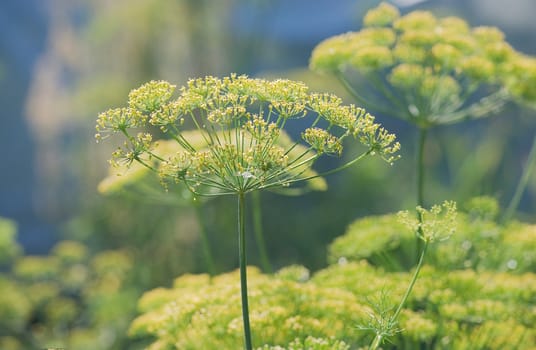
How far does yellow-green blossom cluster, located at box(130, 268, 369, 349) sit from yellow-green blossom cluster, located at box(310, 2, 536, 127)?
0.74m

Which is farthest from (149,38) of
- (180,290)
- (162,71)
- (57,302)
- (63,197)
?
(180,290)

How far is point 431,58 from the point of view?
1.91 meters

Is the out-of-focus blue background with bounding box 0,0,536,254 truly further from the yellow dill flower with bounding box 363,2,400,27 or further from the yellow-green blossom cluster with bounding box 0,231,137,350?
the yellow dill flower with bounding box 363,2,400,27

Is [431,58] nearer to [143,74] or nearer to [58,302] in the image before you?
[58,302]

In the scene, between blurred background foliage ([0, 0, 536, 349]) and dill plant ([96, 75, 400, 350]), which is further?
blurred background foliage ([0, 0, 536, 349])

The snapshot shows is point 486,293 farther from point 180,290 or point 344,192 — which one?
point 344,192

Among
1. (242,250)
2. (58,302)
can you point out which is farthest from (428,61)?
(58,302)

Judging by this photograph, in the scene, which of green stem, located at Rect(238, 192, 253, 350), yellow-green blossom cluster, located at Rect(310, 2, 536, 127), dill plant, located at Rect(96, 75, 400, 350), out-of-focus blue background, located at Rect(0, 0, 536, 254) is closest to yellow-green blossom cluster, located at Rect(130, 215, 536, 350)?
green stem, located at Rect(238, 192, 253, 350)

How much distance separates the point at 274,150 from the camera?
0.99 metres

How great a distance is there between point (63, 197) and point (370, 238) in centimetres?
668

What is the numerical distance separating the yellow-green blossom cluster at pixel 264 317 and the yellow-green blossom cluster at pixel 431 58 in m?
0.74

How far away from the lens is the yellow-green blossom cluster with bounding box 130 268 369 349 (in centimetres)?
132

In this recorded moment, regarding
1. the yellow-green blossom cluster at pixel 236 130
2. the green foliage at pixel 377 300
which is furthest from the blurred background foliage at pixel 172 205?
the yellow-green blossom cluster at pixel 236 130

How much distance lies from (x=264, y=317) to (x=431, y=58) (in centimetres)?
109
